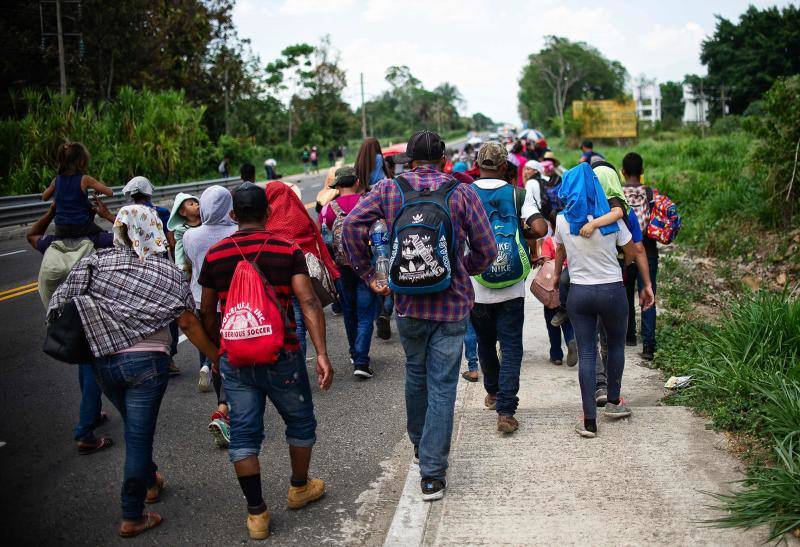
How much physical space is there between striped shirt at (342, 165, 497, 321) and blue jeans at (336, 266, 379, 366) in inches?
103


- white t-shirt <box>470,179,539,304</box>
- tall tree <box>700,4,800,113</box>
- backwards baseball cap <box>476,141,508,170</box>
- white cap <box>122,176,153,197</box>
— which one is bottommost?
white t-shirt <box>470,179,539,304</box>

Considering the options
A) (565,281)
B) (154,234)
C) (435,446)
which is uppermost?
(154,234)

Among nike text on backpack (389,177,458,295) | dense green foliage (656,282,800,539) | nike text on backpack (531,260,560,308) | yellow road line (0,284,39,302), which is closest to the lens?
dense green foliage (656,282,800,539)

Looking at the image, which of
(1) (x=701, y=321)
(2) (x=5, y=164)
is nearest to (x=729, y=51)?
(2) (x=5, y=164)

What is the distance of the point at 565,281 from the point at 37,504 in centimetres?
432

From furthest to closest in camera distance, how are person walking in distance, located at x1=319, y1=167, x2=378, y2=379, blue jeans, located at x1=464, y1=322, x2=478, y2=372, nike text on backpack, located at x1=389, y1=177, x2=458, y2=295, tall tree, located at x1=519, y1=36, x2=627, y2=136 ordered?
tall tree, located at x1=519, y1=36, x2=627, y2=136, person walking in distance, located at x1=319, y1=167, x2=378, y2=379, blue jeans, located at x1=464, y1=322, x2=478, y2=372, nike text on backpack, located at x1=389, y1=177, x2=458, y2=295

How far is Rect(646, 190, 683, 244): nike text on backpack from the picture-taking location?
6977 millimetres

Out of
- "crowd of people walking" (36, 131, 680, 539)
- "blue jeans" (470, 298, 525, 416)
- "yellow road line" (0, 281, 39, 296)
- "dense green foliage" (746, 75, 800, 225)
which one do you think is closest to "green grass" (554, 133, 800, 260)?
"dense green foliage" (746, 75, 800, 225)

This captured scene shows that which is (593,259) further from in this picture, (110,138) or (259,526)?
(110,138)

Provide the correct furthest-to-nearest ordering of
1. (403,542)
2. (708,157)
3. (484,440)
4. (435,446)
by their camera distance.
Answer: (708,157)
(484,440)
(435,446)
(403,542)

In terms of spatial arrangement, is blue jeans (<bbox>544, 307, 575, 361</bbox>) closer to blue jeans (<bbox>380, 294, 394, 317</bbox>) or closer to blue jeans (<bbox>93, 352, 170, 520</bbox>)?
blue jeans (<bbox>380, 294, 394, 317</bbox>)

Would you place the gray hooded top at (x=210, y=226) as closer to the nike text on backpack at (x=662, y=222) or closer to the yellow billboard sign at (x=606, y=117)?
the nike text on backpack at (x=662, y=222)

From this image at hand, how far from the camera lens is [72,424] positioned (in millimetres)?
6031

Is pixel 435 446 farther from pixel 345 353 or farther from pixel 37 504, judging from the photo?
pixel 345 353
